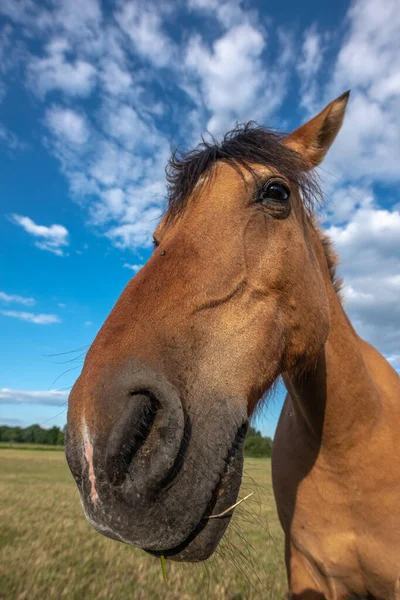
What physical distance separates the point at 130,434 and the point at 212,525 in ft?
1.89

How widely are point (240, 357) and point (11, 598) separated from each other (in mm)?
4188

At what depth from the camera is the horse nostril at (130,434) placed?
1.45 m

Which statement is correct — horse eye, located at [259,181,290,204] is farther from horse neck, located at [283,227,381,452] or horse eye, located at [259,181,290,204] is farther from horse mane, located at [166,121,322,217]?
horse neck, located at [283,227,381,452]

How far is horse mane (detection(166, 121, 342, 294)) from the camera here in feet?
8.57

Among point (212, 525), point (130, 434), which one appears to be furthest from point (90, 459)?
point (212, 525)

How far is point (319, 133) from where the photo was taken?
3250mm

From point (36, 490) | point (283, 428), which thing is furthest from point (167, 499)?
point (36, 490)

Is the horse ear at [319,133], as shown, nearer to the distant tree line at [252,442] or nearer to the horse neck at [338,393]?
the horse neck at [338,393]

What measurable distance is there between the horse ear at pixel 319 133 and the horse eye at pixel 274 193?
2.26ft

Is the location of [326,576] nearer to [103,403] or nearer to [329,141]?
[103,403]

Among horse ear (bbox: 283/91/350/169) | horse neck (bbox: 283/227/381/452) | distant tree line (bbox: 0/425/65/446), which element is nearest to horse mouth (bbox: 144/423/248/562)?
horse neck (bbox: 283/227/381/452)

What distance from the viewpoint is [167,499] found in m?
Answer: 1.54

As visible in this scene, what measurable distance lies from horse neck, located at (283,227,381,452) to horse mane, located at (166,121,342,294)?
3.02 ft

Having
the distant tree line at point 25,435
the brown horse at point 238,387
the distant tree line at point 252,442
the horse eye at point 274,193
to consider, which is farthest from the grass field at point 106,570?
the distant tree line at point 25,435
